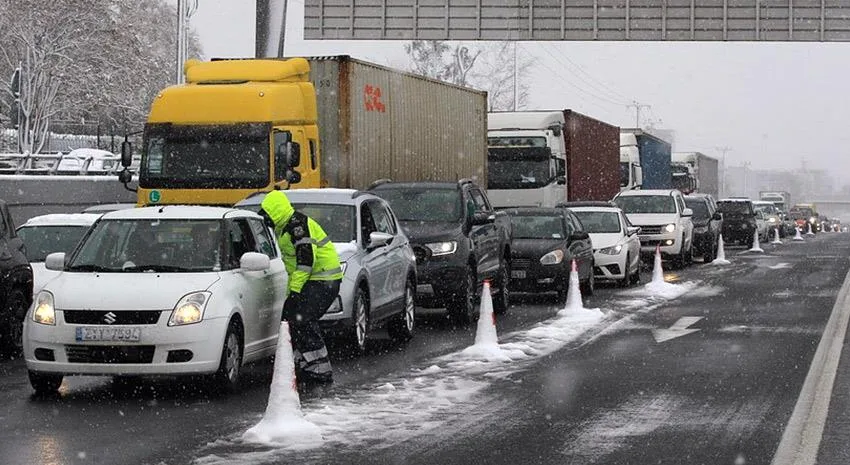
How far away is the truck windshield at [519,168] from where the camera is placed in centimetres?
3059

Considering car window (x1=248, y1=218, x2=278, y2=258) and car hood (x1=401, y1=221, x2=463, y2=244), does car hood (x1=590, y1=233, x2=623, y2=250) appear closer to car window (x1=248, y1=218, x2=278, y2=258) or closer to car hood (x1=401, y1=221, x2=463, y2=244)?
car hood (x1=401, y1=221, x2=463, y2=244)

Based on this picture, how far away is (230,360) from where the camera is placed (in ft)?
38.3

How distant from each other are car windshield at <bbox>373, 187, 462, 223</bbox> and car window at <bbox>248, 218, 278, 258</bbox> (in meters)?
5.74

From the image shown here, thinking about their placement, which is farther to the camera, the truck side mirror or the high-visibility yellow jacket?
the truck side mirror

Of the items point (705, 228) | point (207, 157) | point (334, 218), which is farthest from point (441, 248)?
point (705, 228)

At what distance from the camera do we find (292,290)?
12.1 meters

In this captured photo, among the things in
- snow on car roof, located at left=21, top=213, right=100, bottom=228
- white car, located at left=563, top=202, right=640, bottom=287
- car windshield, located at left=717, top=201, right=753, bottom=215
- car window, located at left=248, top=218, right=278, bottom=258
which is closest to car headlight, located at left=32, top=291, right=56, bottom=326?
car window, located at left=248, top=218, right=278, bottom=258

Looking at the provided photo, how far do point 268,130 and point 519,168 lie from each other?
11577mm

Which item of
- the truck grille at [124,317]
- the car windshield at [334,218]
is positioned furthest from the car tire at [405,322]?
the truck grille at [124,317]

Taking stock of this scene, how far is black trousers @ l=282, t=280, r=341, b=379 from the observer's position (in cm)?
1208

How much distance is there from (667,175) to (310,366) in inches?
1565

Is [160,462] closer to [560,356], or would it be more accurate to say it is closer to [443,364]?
[443,364]

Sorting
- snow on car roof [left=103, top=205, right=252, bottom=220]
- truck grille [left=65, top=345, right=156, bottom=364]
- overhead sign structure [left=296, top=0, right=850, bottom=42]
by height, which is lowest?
truck grille [left=65, top=345, right=156, bottom=364]

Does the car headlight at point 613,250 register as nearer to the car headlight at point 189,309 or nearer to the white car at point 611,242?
the white car at point 611,242
